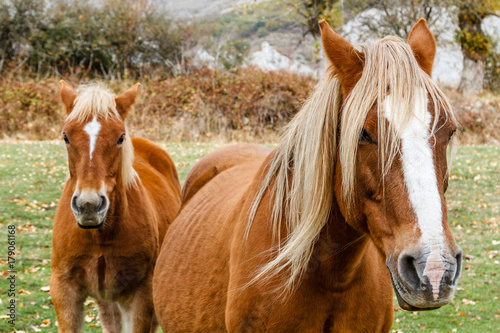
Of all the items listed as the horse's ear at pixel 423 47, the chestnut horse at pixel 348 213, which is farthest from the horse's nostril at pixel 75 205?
the horse's ear at pixel 423 47

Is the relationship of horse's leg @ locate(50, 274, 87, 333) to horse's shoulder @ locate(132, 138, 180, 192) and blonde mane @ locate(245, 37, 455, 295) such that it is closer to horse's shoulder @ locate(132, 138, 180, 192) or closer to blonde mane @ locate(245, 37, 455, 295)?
horse's shoulder @ locate(132, 138, 180, 192)

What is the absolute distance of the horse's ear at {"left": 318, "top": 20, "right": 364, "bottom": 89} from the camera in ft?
5.96

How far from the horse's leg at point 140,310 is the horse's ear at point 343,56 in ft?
8.42

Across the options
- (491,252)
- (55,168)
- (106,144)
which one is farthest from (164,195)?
(55,168)

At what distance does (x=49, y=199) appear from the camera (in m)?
9.23

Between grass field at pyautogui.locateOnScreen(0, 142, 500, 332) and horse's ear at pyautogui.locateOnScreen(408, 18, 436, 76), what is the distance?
3.73 m

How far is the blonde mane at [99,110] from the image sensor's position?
3678 millimetres

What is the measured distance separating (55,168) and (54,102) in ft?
17.7

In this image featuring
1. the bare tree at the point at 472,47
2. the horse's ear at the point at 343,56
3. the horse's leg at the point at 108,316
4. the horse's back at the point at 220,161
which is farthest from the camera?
the bare tree at the point at 472,47

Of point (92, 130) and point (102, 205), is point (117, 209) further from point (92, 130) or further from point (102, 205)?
point (92, 130)

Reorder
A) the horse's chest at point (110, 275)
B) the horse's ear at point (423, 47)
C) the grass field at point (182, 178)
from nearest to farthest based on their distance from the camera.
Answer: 1. the horse's ear at point (423, 47)
2. the horse's chest at point (110, 275)
3. the grass field at point (182, 178)

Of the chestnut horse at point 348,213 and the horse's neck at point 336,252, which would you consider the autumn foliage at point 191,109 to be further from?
the horse's neck at point 336,252

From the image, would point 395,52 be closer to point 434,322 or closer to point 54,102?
point 434,322

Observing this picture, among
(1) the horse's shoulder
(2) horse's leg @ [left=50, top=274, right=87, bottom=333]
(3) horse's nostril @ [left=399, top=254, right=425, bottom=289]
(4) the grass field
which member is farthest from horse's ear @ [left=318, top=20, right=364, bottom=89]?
(4) the grass field
